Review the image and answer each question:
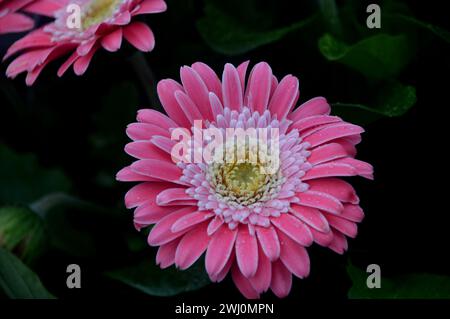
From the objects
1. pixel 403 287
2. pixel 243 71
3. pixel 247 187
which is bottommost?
pixel 403 287

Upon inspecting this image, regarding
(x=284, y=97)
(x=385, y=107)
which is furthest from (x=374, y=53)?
(x=284, y=97)

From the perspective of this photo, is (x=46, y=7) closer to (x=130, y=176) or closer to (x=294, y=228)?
(x=130, y=176)

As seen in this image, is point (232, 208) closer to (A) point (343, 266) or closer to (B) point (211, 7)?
(A) point (343, 266)

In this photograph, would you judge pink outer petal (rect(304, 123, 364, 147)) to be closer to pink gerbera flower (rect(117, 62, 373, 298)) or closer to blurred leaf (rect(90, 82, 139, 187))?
pink gerbera flower (rect(117, 62, 373, 298))

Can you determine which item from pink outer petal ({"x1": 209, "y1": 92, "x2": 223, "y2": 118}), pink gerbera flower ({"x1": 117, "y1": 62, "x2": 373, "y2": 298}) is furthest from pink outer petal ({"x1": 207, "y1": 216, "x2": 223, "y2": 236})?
pink outer petal ({"x1": 209, "y1": 92, "x2": 223, "y2": 118})
